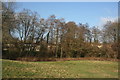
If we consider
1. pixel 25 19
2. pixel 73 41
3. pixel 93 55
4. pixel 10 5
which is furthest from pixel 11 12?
pixel 93 55

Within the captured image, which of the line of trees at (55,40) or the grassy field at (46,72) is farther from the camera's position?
the line of trees at (55,40)

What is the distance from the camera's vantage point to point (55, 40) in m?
26.0

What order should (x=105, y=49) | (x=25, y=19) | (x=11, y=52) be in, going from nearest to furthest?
(x=11, y=52)
(x=105, y=49)
(x=25, y=19)

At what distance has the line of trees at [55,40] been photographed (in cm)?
2455

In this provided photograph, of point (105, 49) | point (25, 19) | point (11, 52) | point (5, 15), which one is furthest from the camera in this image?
point (25, 19)

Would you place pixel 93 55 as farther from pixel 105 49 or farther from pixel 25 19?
pixel 25 19

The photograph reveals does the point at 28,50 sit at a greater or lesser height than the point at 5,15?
lesser

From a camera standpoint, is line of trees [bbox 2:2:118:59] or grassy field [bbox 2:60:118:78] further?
line of trees [bbox 2:2:118:59]

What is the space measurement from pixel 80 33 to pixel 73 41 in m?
2.05

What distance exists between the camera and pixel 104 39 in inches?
1070

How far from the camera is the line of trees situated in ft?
80.5

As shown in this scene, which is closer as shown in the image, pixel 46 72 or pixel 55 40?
pixel 46 72

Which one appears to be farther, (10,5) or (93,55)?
(93,55)

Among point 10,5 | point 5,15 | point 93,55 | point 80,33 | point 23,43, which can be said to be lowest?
point 93,55
